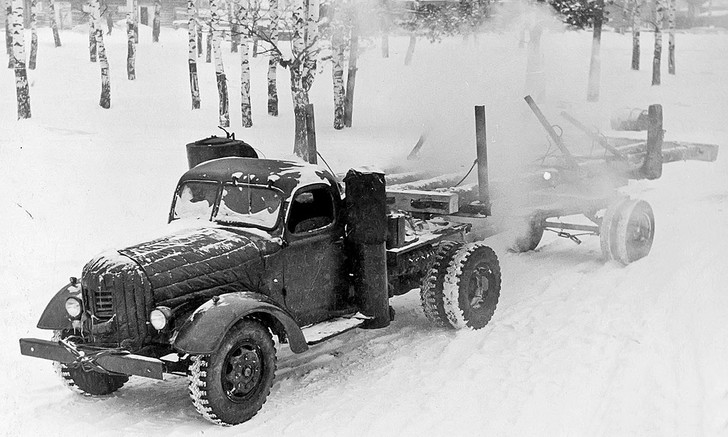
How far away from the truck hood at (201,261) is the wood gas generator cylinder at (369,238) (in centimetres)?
86

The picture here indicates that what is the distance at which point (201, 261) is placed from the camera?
255 inches

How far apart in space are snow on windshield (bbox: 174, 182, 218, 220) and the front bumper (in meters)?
1.56

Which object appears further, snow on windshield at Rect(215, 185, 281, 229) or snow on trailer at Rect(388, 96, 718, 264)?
snow on trailer at Rect(388, 96, 718, 264)

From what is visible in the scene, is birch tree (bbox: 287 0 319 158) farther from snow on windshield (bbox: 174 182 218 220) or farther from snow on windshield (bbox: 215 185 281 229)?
snow on windshield (bbox: 215 185 281 229)

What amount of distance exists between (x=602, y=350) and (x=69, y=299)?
14.7ft

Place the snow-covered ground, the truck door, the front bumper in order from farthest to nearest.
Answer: the truck door → the snow-covered ground → the front bumper

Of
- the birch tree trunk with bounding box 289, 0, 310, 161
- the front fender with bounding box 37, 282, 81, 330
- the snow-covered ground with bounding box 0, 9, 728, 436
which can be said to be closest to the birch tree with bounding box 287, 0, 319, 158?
the birch tree trunk with bounding box 289, 0, 310, 161

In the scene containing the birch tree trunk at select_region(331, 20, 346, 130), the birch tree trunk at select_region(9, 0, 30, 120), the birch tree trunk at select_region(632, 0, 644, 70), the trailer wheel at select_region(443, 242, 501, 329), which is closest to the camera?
the trailer wheel at select_region(443, 242, 501, 329)

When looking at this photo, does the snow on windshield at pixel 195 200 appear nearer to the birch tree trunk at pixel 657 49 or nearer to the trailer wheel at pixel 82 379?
the trailer wheel at pixel 82 379

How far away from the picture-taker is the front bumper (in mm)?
5902

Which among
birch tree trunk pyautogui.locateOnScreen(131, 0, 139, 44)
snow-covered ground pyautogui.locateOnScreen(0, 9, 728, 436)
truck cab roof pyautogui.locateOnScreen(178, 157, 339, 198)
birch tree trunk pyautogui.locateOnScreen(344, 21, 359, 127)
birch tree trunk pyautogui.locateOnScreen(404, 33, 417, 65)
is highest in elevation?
birch tree trunk pyautogui.locateOnScreen(131, 0, 139, 44)

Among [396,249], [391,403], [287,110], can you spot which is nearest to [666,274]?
[396,249]

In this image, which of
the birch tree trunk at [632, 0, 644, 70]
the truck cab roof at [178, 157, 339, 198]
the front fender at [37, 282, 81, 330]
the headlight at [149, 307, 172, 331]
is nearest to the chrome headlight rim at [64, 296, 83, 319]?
the front fender at [37, 282, 81, 330]

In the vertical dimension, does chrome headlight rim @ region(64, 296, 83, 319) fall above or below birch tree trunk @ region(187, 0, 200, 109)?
below
